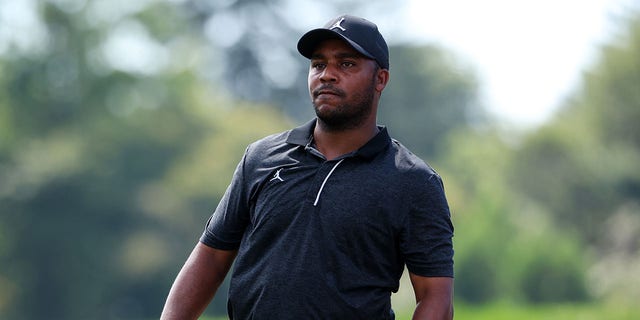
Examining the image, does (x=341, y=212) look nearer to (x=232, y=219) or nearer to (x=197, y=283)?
(x=232, y=219)

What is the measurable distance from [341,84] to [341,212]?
400mm

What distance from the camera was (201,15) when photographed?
229 ft

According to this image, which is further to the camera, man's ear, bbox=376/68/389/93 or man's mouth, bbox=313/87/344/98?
man's ear, bbox=376/68/389/93

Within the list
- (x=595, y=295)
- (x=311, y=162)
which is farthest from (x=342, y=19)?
(x=595, y=295)

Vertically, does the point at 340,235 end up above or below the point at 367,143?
below

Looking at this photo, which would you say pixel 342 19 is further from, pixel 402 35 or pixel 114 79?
pixel 402 35

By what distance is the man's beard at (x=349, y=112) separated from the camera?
4.43m

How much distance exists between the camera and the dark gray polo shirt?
4324 mm

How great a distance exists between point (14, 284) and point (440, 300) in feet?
143

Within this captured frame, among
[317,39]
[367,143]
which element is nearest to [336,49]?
[317,39]

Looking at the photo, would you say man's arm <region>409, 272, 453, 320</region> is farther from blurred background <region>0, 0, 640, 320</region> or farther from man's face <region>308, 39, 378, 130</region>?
blurred background <region>0, 0, 640, 320</region>

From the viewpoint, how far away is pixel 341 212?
4340mm

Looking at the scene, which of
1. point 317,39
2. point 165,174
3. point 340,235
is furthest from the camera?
point 165,174

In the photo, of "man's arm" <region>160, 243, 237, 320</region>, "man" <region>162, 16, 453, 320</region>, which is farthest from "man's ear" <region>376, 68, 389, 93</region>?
"man's arm" <region>160, 243, 237, 320</region>
